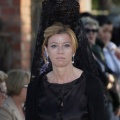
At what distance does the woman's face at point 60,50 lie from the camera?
4.78 meters

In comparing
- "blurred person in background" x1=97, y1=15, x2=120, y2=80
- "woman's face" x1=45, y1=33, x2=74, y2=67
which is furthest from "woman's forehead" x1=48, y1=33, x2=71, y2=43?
"blurred person in background" x1=97, y1=15, x2=120, y2=80

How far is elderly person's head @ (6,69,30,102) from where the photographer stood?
234 inches

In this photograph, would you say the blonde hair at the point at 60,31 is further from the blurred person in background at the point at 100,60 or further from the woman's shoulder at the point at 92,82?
the blurred person in background at the point at 100,60

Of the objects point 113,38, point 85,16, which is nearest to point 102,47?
point 85,16

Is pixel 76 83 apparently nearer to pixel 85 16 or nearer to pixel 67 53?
pixel 67 53

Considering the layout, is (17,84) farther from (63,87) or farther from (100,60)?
(100,60)

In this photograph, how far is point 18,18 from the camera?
324 inches

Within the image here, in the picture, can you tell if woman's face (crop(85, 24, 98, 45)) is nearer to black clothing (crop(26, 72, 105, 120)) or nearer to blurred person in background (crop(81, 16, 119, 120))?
blurred person in background (crop(81, 16, 119, 120))

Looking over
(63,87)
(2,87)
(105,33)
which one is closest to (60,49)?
(63,87)

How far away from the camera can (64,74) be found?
4.85 m

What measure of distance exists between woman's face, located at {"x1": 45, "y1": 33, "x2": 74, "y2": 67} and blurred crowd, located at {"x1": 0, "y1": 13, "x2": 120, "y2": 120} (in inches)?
34.6

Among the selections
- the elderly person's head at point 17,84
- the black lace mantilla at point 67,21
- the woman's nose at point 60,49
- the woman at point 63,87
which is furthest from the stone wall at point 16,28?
the woman's nose at point 60,49

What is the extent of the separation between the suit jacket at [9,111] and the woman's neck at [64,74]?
78 cm

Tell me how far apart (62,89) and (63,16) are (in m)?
0.63
